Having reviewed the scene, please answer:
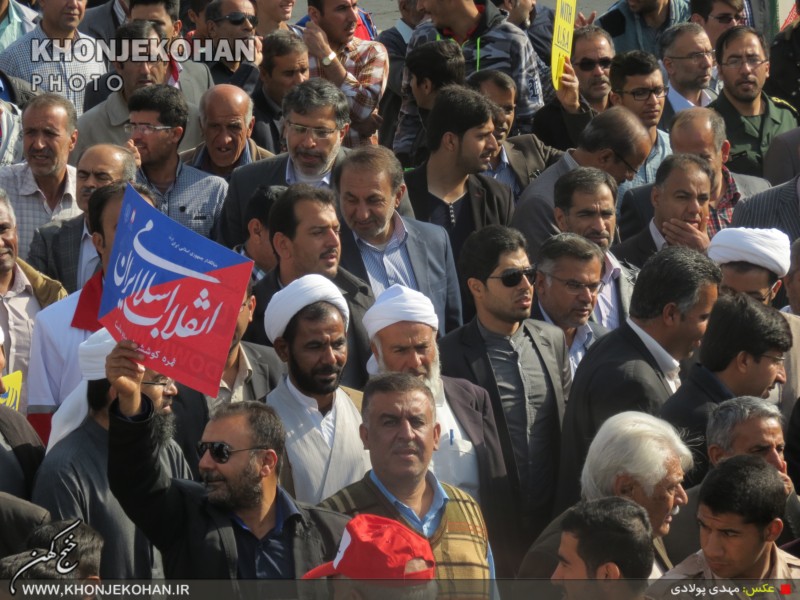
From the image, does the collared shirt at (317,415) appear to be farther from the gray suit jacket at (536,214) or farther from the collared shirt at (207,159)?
the collared shirt at (207,159)

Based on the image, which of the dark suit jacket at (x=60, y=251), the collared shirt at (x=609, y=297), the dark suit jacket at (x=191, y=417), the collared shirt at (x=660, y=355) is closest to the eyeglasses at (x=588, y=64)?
the collared shirt at (x=609, y=297)

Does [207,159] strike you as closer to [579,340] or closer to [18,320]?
[18,320]

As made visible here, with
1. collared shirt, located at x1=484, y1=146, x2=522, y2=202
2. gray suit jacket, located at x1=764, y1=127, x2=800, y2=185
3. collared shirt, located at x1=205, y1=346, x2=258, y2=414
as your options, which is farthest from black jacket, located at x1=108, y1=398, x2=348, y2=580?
gray suit jacket, located at x1=764, y1=127, x2=800, y2=185

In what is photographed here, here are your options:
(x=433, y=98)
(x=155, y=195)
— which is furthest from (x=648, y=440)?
(x=433, y=98)

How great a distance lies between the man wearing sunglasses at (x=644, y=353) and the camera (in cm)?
639

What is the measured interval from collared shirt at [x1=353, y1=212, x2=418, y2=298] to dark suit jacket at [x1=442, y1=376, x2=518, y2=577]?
1194 mm

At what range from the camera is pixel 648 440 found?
18.1 feet

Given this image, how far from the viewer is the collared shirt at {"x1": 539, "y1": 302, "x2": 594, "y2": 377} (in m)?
7.39

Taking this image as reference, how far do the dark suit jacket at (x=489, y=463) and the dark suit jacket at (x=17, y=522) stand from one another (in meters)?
1.84

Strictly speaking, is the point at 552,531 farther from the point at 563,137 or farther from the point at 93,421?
the point at 563,137

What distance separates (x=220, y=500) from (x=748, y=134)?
5.83 meters

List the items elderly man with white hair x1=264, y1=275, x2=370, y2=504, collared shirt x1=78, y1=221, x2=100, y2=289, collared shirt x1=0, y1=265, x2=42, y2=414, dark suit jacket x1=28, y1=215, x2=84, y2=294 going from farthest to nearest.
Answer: dark suit jacket x1=28, y1=215, x2=84, y2=294 < collared shirt x1=78, y1=221, x2=100, y2=289 < collared shirt x1=0, y1=265, x2=42, y2=414 < elderly man with white hair x1=264, y1=275, x2=370, y2=504

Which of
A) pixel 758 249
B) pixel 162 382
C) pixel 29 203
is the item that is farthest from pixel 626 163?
pixel 162 382

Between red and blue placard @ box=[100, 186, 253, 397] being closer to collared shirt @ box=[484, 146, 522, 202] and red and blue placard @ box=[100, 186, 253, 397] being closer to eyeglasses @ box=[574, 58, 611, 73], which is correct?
collared shirt @ box=[484, 146, 522, 202]
